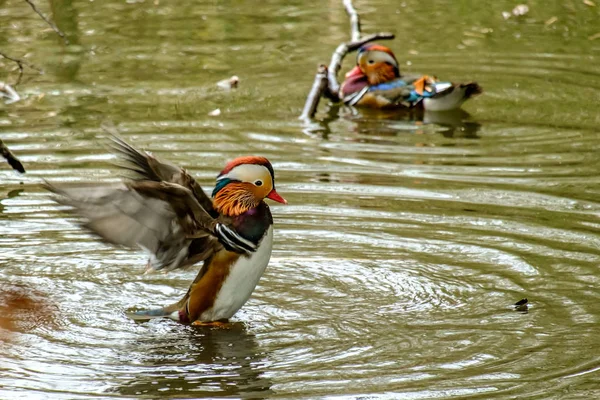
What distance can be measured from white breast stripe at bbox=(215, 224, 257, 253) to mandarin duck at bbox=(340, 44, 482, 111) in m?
5.84

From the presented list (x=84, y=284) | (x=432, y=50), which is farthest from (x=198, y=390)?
(x=432, y=50)

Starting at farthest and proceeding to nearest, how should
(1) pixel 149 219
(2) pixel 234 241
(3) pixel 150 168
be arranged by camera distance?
1. (2) pixel 234 241
2. (3) pixel 150 168
3. (1) pixel 149 219

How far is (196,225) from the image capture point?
21.2ft

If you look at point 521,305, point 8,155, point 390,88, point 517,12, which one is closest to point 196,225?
point 8,155

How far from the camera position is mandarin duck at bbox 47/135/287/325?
20.0 ft

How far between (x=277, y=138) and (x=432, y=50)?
14.4ft

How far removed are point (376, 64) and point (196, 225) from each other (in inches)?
258

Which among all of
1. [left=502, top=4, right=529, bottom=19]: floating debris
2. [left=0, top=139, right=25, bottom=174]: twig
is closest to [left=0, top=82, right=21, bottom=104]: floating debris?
[left=0, top=139, right=25, bottom=174]: twig

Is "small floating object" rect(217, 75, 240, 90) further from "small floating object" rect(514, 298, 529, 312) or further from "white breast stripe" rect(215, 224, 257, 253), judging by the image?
"small floating object" rect(514, 298, 529, 312)

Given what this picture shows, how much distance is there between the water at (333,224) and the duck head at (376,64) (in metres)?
0.53

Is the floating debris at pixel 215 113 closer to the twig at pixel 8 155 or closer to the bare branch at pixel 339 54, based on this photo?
the bare branch at pixel 339 54

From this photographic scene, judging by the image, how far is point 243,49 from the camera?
14.8m

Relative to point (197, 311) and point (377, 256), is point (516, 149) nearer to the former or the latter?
point (377, 256)

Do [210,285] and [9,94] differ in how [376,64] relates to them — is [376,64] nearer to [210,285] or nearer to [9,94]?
[9,94]
